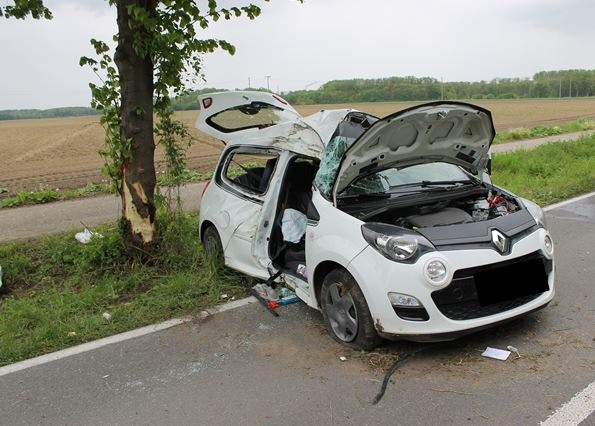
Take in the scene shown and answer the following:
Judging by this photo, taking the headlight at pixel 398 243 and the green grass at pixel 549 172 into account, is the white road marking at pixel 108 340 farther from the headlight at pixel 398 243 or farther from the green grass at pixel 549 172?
the green grass at pixel 549 172

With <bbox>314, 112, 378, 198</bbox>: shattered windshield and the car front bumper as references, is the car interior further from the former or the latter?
the car front bumper

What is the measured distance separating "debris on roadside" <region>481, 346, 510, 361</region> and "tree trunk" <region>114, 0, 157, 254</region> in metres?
3.70

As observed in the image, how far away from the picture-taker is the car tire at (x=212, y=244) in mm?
5621

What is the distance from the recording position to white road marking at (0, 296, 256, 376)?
394 cm

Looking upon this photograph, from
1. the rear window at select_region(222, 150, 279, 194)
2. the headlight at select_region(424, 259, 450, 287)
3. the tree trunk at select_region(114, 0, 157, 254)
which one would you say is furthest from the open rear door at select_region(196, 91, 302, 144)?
the headlight at select_region(424, 259, 450, 287)

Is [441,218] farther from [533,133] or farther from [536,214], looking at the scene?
[533,133]

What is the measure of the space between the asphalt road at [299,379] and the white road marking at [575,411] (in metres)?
0.05

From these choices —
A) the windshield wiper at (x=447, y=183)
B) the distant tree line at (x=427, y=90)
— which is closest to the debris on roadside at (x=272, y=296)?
the windshield wiper at (x=447, y=183)

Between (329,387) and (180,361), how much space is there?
1.18 m

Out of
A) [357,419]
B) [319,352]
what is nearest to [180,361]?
[319,352]

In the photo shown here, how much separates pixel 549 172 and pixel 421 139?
321 inches

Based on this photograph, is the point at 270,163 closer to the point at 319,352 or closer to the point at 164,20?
the point at 164,20

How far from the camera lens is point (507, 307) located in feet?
11.9

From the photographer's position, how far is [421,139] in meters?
4.16
